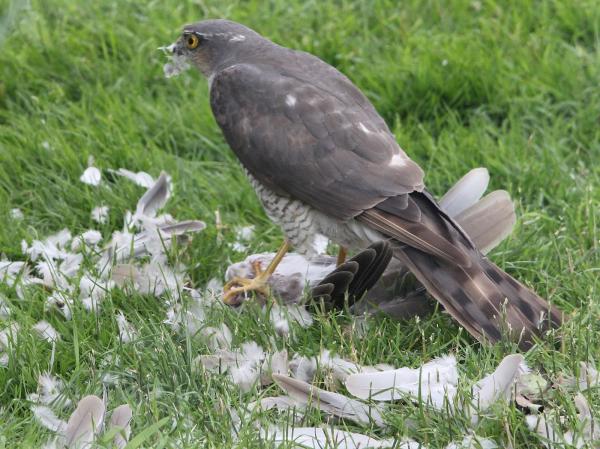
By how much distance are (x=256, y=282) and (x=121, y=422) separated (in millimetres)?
1090

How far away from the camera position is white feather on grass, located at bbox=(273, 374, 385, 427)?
3500mm

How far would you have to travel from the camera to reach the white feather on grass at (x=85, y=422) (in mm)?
3328

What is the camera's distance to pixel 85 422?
337cm

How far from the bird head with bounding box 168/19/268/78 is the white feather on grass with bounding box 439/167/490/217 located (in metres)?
1.01

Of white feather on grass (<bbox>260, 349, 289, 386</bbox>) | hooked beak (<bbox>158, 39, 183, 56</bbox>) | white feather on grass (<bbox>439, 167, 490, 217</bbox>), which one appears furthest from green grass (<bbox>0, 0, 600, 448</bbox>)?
hooked beak (<bbox>158, 39, 183, 56</bbox>)

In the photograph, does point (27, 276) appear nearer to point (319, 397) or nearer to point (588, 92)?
point (319, 397)

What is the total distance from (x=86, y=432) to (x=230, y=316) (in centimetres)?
84

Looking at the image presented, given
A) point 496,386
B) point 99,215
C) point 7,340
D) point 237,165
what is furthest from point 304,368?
point 237,165

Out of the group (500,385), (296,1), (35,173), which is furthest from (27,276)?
(296,1)

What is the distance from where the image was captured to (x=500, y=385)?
11.3 ft

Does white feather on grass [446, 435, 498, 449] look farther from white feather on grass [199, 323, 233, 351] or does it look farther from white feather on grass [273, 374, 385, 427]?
white feather on grass [199, 323, 233, 351]

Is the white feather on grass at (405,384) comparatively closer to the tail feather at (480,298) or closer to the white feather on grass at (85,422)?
the tail feather at (480,298)

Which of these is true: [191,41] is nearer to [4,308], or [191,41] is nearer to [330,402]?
[4,308]

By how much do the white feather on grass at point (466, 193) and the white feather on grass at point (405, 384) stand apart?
105 cm
